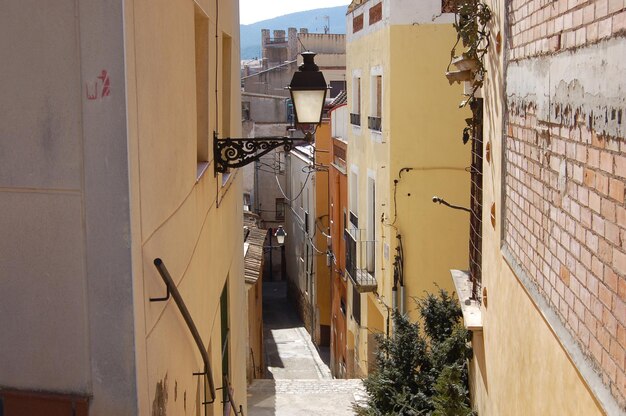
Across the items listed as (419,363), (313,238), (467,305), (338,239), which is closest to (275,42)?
(313,238)

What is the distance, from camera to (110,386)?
3424 mm

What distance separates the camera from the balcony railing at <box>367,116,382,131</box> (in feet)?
53.1

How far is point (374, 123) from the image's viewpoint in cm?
1662

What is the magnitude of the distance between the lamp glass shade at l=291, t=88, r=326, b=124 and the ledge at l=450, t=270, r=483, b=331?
2.47 meters

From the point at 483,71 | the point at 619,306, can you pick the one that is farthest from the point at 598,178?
the point at 483,71

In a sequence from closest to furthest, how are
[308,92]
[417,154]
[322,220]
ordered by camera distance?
1. [308,92]
2. [417,154]
3. [322,220]

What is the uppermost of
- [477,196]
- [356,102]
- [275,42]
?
[275,42]

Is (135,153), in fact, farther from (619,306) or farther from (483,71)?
(483,71)

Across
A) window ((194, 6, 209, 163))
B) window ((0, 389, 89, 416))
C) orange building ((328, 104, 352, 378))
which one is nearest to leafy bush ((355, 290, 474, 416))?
window ((194, 6, 209, 163))

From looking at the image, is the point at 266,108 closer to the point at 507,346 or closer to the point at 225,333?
the point at 225,333

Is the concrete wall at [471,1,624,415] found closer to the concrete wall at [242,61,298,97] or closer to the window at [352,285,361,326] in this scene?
the window at [352,285,361,326]

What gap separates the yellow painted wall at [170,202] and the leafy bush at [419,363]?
9.09 feet

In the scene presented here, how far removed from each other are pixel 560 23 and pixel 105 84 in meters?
2.29

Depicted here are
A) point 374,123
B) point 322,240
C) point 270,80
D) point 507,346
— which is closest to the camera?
point 507,346
